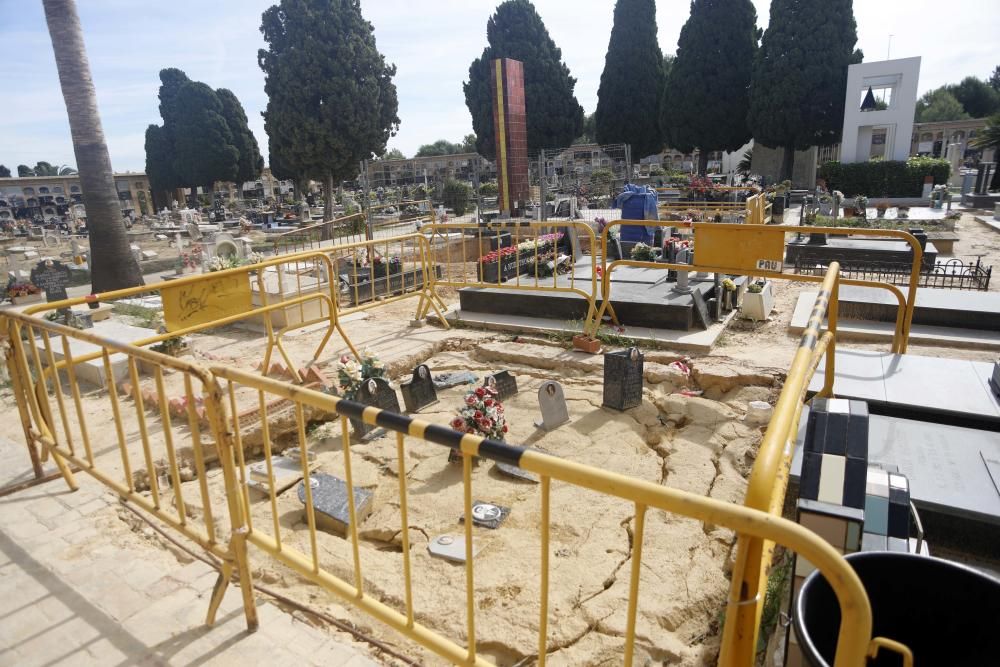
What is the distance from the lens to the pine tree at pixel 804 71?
3172 centimetres

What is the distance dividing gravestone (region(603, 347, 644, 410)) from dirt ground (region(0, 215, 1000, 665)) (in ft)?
0.38

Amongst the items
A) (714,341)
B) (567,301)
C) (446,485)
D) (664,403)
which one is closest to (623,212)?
(567,301)

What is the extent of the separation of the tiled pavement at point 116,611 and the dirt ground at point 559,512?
7.2 inches

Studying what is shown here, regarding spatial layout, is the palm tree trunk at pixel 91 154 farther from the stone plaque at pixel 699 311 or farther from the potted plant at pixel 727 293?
the potted plant at pixel 727 293


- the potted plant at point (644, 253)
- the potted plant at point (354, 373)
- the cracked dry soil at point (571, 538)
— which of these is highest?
the potted plant at point (644, 253)

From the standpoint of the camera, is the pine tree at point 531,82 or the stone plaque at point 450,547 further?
the pine tree at point 531,82

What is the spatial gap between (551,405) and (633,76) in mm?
41488

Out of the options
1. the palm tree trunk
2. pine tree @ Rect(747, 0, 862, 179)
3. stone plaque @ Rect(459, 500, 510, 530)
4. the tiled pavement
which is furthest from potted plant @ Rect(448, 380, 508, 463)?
pine tree @ Rect(747, 0, 862, 179)

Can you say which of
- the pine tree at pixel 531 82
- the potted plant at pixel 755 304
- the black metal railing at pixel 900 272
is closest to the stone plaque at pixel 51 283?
the potted plant at pixel 755 304

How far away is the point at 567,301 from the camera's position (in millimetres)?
8508

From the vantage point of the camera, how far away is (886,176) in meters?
28.5

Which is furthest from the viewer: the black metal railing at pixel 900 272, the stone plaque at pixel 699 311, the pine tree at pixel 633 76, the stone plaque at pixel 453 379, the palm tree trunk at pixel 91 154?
the pine tree at pixel 633 76

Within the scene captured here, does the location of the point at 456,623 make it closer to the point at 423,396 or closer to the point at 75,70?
the point at 423,396

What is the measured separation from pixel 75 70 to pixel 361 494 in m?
11.7
